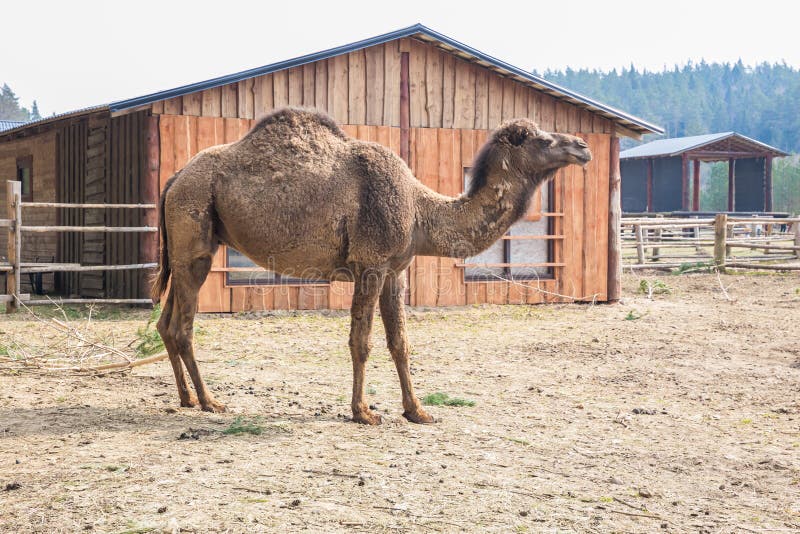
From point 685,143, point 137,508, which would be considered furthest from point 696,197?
point 137,508

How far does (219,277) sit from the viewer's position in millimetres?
13367

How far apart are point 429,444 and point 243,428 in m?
1.28

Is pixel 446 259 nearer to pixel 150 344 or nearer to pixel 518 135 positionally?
pixel 150 344

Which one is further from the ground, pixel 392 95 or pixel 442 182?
pixel 392 95

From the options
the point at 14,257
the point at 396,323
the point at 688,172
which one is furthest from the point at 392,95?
the point at 688,172

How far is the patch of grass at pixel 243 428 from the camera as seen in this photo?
6.02 metres

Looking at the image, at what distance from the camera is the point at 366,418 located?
21.2ft

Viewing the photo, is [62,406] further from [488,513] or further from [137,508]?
[488,513]

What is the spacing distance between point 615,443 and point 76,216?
13.3 metres

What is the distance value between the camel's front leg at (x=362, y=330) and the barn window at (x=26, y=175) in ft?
50.2

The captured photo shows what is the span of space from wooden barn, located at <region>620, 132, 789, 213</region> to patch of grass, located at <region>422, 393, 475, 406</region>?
38286 millimetres

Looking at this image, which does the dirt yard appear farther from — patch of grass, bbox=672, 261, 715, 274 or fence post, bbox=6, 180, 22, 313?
patch of grass, bbox=672, 261, 715, 274

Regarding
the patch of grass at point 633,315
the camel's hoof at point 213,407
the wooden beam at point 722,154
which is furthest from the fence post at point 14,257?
the wooden beam at point 722,154

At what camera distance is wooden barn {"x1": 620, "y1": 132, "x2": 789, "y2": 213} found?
144ft
